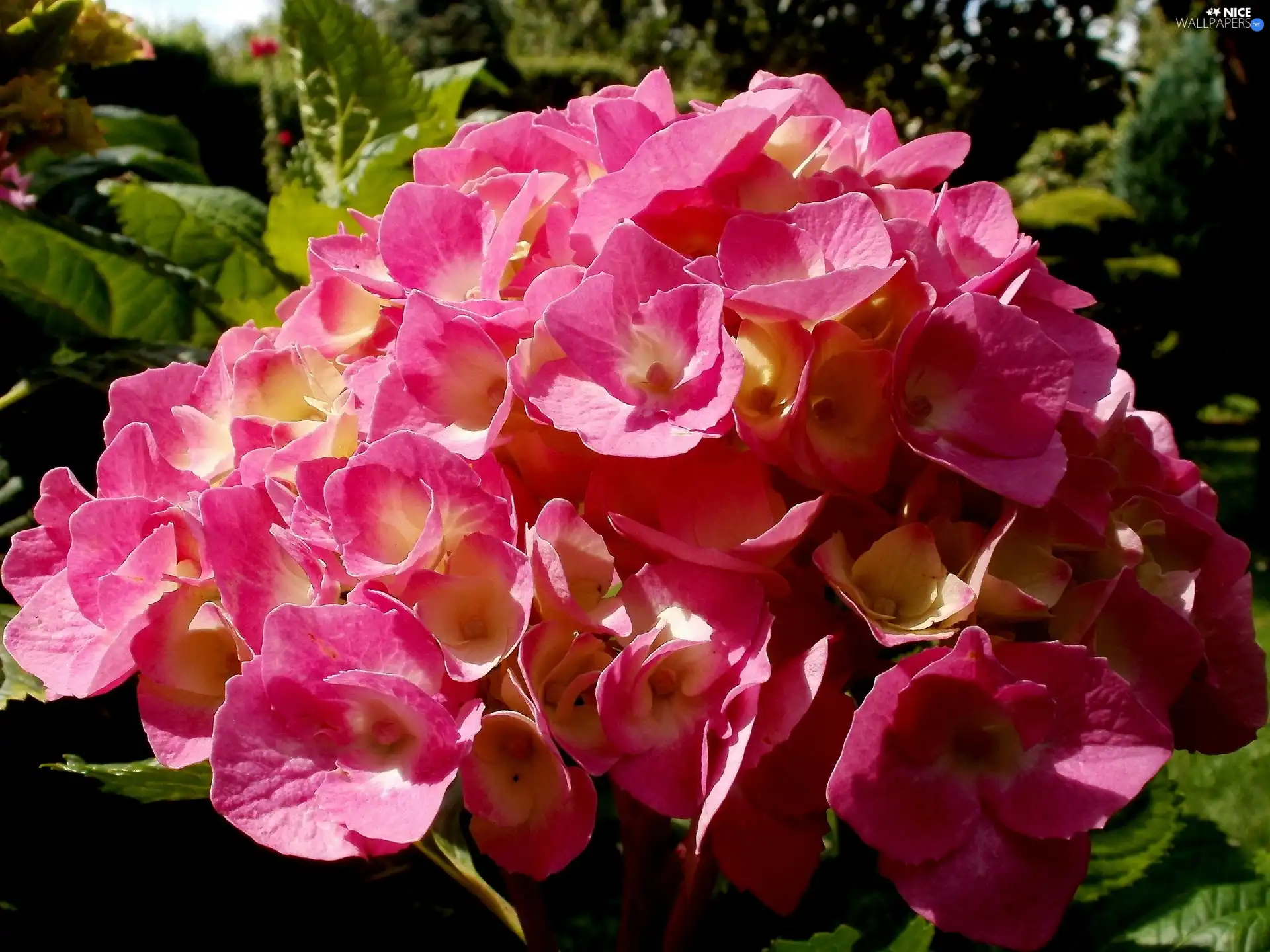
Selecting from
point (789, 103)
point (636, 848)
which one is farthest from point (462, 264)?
point (636, 848)

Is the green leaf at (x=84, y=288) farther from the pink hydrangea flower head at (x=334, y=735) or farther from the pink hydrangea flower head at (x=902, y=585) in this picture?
the pink hydrangea flower head at (x=902, y=585)

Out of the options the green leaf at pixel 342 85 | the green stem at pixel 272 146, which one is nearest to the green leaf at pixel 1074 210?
the green stem at pixel 272 146

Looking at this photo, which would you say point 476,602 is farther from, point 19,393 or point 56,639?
point 19,393

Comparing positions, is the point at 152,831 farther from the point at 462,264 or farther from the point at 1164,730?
the point at 1164,730

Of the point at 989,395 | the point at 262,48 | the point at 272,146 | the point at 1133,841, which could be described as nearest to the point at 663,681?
the point at 989,395

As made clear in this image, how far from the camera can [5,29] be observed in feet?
3.58

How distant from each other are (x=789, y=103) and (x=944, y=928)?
1.60ft

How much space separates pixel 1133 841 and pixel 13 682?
1.09 meters

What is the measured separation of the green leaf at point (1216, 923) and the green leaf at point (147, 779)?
2.71 ft

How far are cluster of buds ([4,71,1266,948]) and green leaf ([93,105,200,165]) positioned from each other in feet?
4.59

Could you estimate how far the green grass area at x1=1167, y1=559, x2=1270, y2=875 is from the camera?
2225 mm

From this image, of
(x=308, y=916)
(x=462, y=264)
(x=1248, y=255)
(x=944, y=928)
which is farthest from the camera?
(x=1248, y=255)

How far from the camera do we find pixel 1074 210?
9352 millimetres

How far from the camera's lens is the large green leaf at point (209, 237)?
128cm
